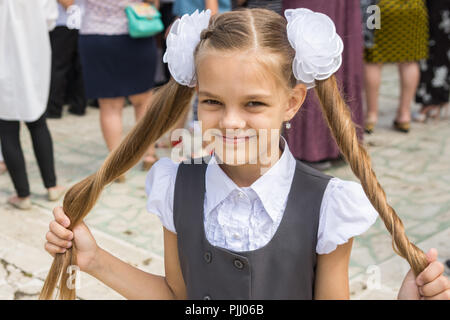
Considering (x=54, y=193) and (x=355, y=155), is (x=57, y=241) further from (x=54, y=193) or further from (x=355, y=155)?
(x=54, y=193)

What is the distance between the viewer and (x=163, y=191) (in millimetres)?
1582

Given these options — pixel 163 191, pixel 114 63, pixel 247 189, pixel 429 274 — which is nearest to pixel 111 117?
pixel 114 63

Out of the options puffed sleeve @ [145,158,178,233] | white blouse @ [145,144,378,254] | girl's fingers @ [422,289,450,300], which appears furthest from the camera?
puffed sleeve @ [145,158,178,233]

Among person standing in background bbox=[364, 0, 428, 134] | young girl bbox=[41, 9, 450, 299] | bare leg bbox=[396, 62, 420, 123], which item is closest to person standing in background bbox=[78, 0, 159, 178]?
person standing in background bbox=[364, 0, 428, 134]

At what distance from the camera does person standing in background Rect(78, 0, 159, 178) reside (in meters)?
3.83

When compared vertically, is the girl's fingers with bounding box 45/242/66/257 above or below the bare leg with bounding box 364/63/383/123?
above

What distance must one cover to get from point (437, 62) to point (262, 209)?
4128 millimetres

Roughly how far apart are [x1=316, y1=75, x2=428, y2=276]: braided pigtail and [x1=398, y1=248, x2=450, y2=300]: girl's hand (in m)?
0.05

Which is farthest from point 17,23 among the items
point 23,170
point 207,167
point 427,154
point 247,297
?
point 427,154

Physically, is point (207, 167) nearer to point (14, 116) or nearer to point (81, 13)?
point (14, 116)

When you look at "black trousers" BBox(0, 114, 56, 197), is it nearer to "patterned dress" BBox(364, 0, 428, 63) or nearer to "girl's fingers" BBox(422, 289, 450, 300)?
"patterned dress" BBox(364, 0, 428, 63)

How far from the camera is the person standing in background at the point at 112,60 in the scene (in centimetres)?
383

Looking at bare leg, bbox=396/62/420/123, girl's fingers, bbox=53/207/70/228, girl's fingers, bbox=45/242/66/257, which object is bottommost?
bare leg, bbox=396/62/420/123
